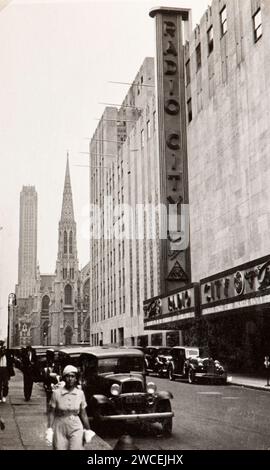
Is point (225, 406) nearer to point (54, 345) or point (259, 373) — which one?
point (54, 345)

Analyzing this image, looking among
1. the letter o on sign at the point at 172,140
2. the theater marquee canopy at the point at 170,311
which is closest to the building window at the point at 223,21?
the letter o on sign at the point at 172,140

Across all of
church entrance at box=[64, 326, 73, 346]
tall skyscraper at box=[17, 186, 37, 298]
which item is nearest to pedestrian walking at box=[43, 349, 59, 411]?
church entrance at box=[64, 326, 73, 346]

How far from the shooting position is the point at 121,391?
33.6 feet

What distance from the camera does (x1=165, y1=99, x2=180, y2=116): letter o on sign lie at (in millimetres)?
16078

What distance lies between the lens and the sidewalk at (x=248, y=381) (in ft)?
42.4

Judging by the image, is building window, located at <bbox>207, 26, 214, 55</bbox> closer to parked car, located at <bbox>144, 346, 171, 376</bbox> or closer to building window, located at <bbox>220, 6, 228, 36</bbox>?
building window, located at <bbox>220, 6, 228, 36</bbox>

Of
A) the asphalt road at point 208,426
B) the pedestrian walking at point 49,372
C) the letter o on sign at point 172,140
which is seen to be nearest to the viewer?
the asphalt road at point 208,426

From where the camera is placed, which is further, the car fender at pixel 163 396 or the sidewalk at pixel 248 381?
the sidewalk at pixel 248 381

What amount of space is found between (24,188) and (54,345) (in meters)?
3.99

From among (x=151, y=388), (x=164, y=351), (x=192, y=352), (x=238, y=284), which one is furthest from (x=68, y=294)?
(x=238, y=284)

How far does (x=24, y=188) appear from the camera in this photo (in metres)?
12.1

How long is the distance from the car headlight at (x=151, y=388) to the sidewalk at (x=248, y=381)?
115 inches

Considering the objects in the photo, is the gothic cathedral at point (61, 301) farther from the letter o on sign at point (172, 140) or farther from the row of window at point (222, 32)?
the row of window at point (222, 32)
